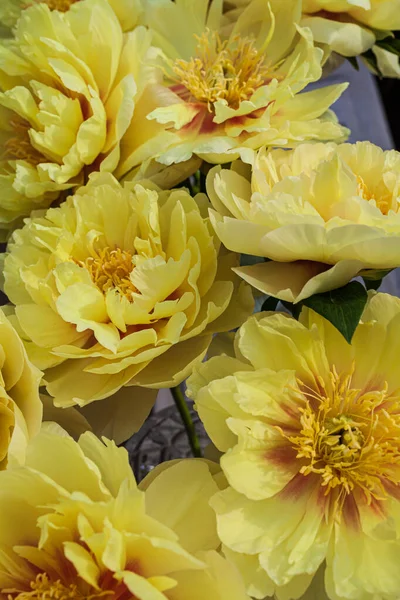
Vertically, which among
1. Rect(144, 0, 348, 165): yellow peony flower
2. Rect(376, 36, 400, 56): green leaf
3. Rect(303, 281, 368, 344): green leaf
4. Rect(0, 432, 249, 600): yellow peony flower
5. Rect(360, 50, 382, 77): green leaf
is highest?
Rect(144, 0, 348, 165): yellow peony flower

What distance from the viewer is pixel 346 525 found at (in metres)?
0.27

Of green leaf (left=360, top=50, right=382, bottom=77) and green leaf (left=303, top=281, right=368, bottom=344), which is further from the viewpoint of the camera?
green leaf (left=360, top=50, right=382, bottom=77)

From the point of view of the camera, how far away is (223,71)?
39cm

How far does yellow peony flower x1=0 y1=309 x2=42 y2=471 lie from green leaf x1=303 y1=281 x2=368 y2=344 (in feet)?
0.44

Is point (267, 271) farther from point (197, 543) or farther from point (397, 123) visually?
point (397, 123)

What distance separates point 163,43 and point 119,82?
0.19 feet

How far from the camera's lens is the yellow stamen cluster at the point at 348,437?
0.28m

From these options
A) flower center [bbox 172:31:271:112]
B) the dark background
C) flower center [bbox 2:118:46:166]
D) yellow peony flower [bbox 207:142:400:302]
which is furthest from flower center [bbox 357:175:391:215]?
the dark background

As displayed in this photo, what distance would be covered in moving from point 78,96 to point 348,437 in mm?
249

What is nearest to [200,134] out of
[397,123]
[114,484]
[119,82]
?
[119,82]

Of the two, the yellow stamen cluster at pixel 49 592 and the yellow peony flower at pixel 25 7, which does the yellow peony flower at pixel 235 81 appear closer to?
the yellow peony flower at pixel 25 7

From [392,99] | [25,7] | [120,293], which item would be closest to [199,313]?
[120,293]

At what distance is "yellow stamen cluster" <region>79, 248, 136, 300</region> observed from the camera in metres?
0.33

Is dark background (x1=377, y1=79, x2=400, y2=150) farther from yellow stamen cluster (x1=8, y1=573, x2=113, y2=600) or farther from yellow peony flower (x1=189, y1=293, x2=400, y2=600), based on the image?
yellow stamen cluster (x1=8, y1=573, x2=113, y2=600)
